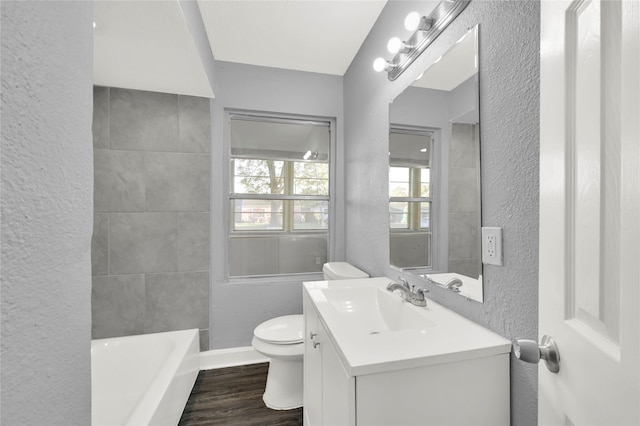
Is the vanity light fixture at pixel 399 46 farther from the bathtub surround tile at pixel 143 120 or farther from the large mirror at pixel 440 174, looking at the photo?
the bathtub surround tile at pixel 143 120

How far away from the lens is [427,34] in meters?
1.27

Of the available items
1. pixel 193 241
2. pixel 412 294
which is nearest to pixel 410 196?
pixel 412 294

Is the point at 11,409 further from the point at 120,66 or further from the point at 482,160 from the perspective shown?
the point at 120,66

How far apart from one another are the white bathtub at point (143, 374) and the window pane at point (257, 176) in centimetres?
124

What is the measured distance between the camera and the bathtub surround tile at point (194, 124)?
7.14ft

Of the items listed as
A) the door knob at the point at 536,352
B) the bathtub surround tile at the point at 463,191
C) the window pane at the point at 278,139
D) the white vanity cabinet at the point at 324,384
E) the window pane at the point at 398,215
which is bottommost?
the white vanity cabinet at the point at 324,384

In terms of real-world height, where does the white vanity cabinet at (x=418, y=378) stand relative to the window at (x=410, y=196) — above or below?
below

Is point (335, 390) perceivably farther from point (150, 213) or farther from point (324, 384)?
point (150, 213)

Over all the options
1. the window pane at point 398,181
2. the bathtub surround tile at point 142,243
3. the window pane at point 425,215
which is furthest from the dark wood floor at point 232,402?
the window pane at point 398,181

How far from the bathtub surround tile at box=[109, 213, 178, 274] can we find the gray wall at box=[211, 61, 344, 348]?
0.32 m

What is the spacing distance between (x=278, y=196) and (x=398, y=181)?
1234 millimetres

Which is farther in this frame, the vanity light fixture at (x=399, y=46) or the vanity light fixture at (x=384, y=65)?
the vanity light fixture at (x=384, y=65)

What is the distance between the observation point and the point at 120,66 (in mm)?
1756

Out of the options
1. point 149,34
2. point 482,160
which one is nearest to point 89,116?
point 482,160
